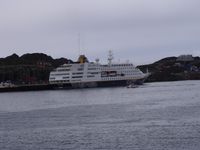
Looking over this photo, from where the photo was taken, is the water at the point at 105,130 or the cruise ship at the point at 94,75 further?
the cruise ship at the point at 94,75

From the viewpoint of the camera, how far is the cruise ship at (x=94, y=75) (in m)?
150

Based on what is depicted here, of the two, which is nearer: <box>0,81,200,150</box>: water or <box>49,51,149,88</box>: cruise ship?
<box>0,81,200,150</box>: water

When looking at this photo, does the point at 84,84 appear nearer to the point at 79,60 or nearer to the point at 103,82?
the point at 103,82

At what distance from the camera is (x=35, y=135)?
45.8m

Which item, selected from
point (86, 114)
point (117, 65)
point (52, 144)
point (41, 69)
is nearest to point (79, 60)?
point (117, 65)

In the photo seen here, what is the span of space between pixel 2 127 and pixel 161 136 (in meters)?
17.0

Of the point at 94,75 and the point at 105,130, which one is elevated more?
the point at 94,75

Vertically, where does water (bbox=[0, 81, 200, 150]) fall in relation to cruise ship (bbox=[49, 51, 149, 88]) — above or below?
below

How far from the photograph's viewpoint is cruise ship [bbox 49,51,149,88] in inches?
5925

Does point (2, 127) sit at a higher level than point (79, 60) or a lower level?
lower

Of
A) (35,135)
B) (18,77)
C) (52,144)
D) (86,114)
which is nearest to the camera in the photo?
(52,144)

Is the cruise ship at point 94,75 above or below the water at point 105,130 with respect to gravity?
above

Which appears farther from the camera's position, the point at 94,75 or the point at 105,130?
the point at 94,75

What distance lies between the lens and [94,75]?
5915 inches
